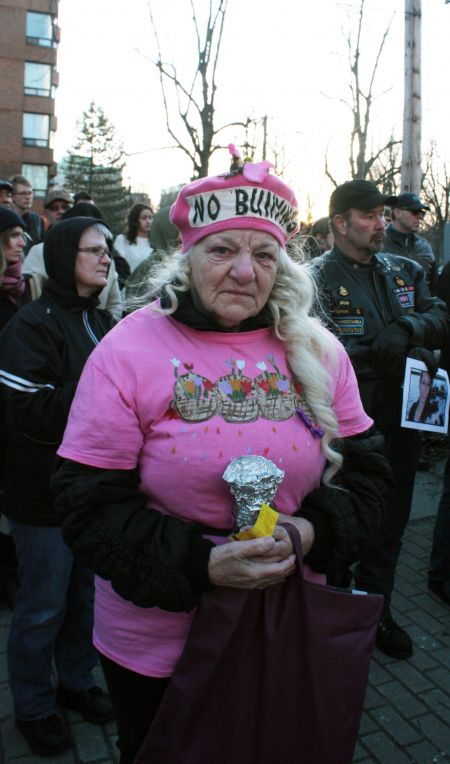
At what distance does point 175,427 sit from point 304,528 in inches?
16.8

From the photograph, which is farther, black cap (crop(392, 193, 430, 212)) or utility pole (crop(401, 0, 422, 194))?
utility pole (crop(401, 0, 422, 194))

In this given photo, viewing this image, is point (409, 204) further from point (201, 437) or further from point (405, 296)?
point (201, 437)

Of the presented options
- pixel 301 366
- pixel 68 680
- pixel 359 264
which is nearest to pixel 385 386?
pixel 359 264

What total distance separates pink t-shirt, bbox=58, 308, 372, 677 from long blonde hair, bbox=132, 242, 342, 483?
0.14 ft

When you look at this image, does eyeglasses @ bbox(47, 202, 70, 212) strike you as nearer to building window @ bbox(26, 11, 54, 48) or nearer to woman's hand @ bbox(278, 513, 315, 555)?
woman's hand @ bbox(278, 513, 315, 555)

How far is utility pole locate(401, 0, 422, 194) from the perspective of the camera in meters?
8.62

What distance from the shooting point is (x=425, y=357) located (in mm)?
3443

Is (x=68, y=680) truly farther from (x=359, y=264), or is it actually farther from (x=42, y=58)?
(x=42, y=58)

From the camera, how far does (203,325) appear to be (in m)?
1.75

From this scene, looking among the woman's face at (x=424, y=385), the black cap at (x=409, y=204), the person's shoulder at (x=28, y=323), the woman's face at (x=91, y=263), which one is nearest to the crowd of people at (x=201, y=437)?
the person's shoulder at (x=28, y=323)

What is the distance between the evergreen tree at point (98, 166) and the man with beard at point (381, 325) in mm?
59423

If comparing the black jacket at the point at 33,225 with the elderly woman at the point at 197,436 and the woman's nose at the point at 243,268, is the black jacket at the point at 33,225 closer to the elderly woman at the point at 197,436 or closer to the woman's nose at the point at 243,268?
the elderly woman at the point at 197,436

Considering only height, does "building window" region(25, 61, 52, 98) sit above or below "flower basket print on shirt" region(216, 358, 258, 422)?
above

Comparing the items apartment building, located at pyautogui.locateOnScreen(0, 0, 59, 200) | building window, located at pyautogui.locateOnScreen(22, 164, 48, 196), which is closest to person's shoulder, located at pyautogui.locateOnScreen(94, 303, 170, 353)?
apartment building, located at pyautogui.locateOnScreen(0, 0, 59, 200)
